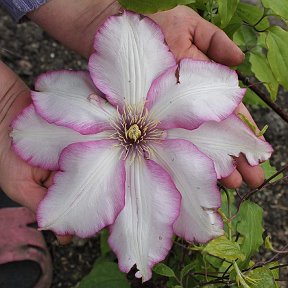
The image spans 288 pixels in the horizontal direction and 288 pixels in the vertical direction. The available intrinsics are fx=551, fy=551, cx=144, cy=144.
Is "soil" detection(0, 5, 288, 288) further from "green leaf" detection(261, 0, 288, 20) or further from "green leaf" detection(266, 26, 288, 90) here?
"green leaf" detection(261, 0, 288, 20)

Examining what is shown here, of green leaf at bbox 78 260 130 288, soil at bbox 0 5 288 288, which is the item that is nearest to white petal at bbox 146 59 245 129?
green leaf at bbox 78 260 130 288

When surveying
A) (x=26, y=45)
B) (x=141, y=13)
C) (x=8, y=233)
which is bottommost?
(x=8, y=233)

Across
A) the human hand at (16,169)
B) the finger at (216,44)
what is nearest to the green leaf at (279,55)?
the finger at (216,44)

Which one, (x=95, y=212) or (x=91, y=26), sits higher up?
(x=91, y=26)

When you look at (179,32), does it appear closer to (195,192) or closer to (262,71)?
(262,71)

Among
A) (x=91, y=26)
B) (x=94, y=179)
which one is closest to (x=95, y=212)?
(x=94, y=179)

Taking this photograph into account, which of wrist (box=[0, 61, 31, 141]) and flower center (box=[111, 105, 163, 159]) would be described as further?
wrist (box=[0, 61, 31, 141])

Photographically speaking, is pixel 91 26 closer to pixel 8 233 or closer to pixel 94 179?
pixel 94 179

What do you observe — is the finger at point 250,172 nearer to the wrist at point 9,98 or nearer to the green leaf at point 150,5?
the green leaf at point 150,5
